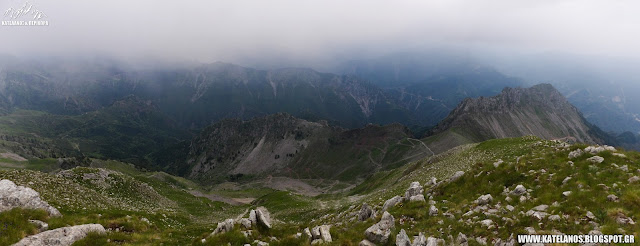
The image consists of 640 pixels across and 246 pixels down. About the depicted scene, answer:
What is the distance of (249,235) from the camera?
52.8 feet

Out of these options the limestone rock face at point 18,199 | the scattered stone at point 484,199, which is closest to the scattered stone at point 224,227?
the limestone rock face at point 18,199

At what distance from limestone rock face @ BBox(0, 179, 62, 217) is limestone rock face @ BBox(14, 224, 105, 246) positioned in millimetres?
4883

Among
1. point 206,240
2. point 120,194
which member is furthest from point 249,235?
point 120,194

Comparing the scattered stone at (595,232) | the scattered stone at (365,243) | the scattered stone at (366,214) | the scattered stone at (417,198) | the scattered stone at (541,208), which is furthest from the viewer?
the scattered stone at (366,214)

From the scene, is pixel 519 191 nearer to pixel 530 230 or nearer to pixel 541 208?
pixel 541 208

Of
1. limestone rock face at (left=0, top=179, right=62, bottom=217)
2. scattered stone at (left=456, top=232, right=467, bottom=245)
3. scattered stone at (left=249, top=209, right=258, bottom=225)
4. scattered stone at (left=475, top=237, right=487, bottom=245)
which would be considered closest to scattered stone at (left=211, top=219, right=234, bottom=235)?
scattered stone at (left=249, top=209, right=258, bottom=225)

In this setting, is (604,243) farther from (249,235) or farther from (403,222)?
(249,235)

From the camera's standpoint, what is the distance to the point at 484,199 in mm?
18516

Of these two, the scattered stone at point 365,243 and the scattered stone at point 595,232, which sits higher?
the scattered stone at point 595,232

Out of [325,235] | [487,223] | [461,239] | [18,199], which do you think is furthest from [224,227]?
[487,223]

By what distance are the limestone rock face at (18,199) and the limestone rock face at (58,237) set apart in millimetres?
4883

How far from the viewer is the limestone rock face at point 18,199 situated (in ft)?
61.1

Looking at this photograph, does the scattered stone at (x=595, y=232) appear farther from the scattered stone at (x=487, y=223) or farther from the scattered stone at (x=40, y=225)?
the scattered stone at (x=40, y=225)

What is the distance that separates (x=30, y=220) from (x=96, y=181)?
47.0 metres
